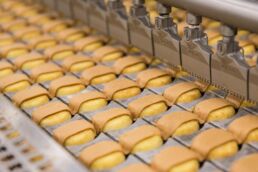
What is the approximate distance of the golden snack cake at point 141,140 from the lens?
1.49 meters

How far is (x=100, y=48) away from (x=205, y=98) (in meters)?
0.65

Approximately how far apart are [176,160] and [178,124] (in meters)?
0.20

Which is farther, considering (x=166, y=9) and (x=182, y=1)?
(x=166, y=9)

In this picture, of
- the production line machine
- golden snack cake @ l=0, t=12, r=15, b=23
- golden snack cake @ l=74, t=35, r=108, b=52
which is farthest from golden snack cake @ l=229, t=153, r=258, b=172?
golden snack cake @ l=0, t=12, r=15, b=23

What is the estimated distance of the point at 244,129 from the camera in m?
1.48

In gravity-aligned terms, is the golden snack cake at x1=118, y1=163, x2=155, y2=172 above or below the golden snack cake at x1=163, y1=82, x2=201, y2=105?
above

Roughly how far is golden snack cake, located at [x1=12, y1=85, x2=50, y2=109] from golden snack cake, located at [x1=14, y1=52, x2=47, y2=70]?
274mm

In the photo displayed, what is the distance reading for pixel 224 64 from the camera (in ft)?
5.48

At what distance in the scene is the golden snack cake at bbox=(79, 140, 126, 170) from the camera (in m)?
1.44

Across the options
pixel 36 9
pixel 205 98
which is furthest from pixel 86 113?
pixel 36 9

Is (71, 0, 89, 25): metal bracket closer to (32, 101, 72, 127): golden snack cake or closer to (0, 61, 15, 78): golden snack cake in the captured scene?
(0, 61, 15, 78): golden snack cake

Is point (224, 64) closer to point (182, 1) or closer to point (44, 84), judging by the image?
point (182, 1)

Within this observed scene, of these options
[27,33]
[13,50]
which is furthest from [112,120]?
[27,33]

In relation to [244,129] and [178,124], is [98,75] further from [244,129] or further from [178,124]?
[244,129]
